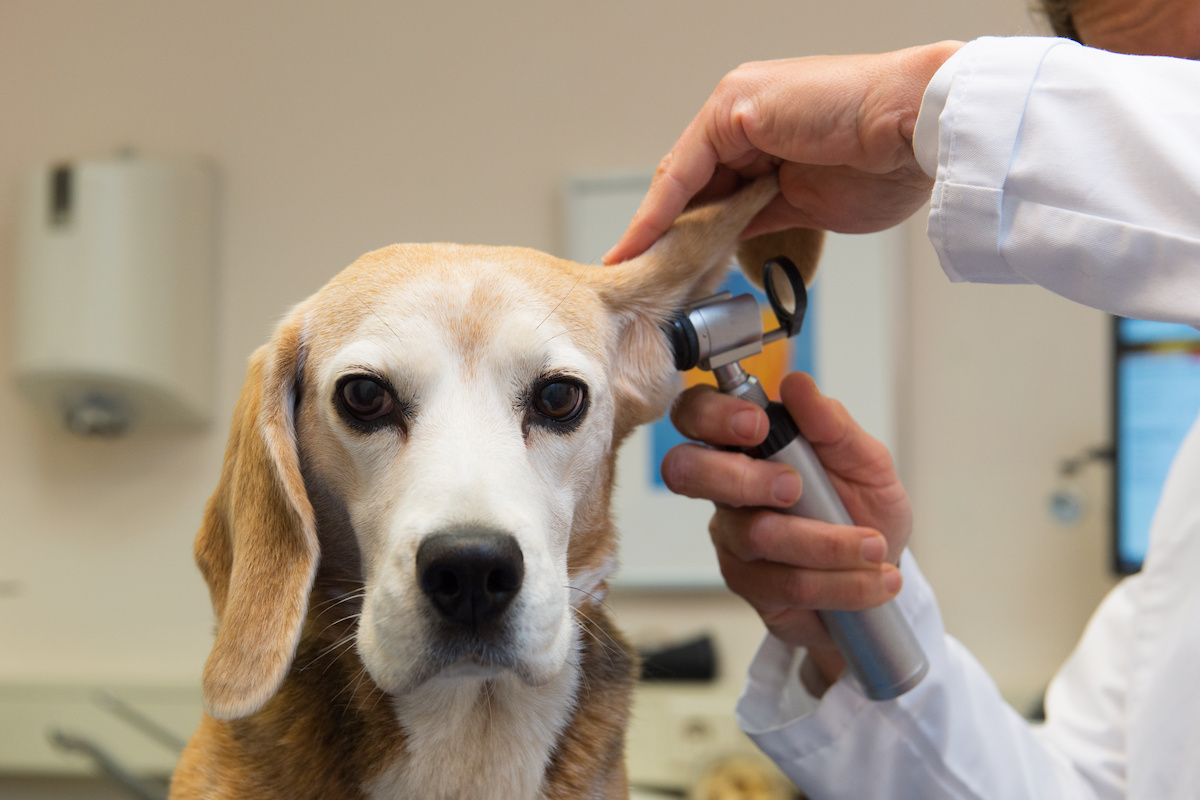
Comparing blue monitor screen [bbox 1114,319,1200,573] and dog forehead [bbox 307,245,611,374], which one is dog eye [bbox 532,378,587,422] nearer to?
dog forehead [bbox 307,245,611,374]

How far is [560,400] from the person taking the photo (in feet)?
2.35

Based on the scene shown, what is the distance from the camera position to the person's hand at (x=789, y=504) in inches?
30.2

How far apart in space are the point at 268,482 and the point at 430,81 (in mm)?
2027

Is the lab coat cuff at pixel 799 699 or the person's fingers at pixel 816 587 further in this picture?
the lab coat cuff at pixel 799 699

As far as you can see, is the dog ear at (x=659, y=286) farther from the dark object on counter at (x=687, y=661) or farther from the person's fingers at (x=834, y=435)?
the dark object on counter at (x=687, y=661)

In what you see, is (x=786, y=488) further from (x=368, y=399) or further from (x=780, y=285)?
(x=368, y=399)

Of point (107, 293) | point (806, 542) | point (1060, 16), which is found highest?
point (1060, 16)

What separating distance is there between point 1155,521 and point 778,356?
1.18 m

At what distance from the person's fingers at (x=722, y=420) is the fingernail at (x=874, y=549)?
0.43ft

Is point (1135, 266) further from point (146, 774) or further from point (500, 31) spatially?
point (146, 774)

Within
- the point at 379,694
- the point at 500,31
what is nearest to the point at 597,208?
the point at 500,31

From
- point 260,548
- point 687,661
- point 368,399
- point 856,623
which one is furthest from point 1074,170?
point 687,661

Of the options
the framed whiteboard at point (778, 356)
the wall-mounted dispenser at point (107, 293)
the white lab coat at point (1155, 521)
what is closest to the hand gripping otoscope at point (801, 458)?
the white lab coat at point (1155, 521)

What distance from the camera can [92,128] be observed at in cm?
259
